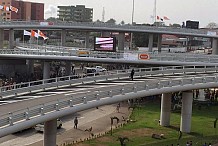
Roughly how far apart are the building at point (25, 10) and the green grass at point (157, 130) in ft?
407

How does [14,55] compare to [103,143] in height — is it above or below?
above

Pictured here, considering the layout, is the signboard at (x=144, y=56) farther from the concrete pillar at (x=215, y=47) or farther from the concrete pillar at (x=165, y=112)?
the concrete pillar at (x=215, y=47)

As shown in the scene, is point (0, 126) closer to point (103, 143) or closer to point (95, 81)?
point (103, 143)

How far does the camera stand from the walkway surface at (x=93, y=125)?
126 feet

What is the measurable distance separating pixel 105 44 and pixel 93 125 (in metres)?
27.3

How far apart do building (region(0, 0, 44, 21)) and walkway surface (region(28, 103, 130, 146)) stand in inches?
4698

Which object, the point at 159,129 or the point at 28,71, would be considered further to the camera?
the point at 28,71

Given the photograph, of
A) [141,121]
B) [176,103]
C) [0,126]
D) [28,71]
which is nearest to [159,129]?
[141,121]

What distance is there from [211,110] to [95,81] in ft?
71.9

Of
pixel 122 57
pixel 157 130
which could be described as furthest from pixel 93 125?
pixel 122 57

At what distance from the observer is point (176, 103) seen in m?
56.3

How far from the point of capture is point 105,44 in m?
69.0

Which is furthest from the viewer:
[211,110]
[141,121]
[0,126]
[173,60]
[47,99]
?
[173,60]

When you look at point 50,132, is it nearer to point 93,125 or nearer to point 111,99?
point 111,99
